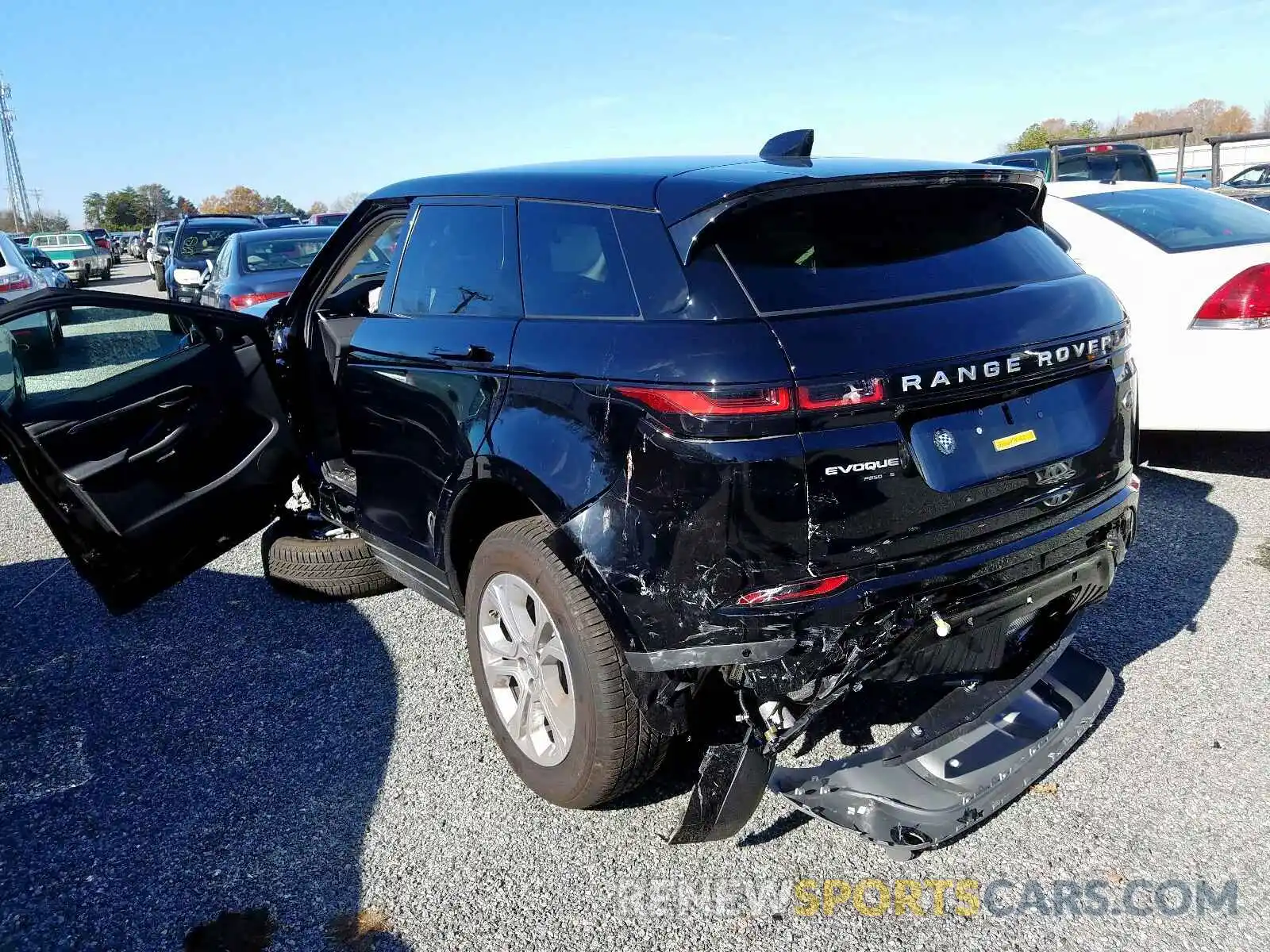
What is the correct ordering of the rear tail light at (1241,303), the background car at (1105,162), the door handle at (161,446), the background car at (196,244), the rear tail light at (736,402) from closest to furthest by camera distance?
the rear tail light at (736,402)
the door handle at (161,446)
the rear tail light at (1241,303)
the background car at (1105,162)
the background car at (196,244)

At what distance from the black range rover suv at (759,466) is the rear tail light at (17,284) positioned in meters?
7.98

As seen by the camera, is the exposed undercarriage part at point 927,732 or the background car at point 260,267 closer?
the exposed undercarriage part at point 927,732

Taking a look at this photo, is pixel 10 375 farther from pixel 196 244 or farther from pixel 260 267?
pixel 196 244

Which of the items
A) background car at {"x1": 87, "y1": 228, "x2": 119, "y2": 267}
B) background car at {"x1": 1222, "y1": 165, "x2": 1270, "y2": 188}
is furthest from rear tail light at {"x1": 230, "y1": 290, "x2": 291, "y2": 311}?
background car at {"x1": 87, "y1": 228, "x2": 119, "y2": 267}

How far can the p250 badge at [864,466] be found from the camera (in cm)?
220

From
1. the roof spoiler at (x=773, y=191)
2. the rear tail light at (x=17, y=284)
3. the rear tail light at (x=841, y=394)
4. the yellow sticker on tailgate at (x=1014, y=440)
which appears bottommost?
the yellow sticker on tailgate at (x=1014, y=440)

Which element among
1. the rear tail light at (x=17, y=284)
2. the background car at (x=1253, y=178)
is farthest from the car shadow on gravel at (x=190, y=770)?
the background car at (x=1253, y=178)

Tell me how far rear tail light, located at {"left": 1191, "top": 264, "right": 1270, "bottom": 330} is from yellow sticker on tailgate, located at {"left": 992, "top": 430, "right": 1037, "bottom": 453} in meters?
3.14

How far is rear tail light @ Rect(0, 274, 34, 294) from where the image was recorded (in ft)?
32.4

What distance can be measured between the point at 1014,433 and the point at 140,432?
3.15 meters

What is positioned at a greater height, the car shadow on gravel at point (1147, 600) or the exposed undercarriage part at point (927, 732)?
the exposed undercarriage part at point (927, 732)

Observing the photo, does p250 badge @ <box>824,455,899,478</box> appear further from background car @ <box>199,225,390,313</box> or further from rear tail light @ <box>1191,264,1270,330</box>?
background car @ <box>199,225,390,313</box>

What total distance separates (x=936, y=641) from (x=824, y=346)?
82 cm

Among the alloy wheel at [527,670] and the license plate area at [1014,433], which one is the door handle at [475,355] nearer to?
the alloy wheel at [527,670]
